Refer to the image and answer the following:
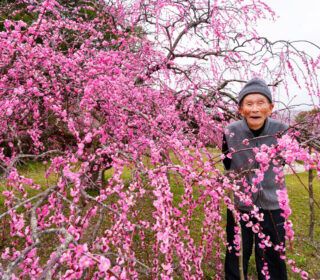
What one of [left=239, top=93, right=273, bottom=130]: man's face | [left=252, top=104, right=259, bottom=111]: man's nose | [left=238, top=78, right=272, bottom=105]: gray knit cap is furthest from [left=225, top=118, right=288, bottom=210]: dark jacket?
[left=238, top=78, right=272, bottom=105]: gray knit cap

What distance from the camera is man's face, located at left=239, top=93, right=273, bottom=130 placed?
2.26m

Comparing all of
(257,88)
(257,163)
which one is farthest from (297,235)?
(257,88)

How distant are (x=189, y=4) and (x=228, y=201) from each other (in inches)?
189

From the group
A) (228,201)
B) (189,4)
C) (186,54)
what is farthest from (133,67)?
(228,201)

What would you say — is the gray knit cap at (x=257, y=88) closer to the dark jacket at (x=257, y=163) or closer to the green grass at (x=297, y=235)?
the dark jacket at (x=257, y=163)

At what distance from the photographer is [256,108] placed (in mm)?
2248

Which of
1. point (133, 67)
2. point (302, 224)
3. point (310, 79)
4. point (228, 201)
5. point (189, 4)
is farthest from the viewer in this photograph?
point (302, 224)

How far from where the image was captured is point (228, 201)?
1633mm

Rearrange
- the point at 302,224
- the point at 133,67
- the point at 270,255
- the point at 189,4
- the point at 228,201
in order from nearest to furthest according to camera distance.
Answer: the point at 228,201 < the point at 270,255 < the point at 133,67 < the point at 189,4 < the point at 302,224

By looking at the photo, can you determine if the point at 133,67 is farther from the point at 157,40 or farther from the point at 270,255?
the point at 270,255

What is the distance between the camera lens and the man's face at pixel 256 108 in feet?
7.40

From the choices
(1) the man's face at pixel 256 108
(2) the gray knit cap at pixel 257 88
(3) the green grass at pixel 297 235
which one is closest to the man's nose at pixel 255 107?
(1) the man's face at pixel 256 108

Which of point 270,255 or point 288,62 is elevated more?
point 288,62

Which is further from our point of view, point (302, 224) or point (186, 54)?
point (302, 224)
